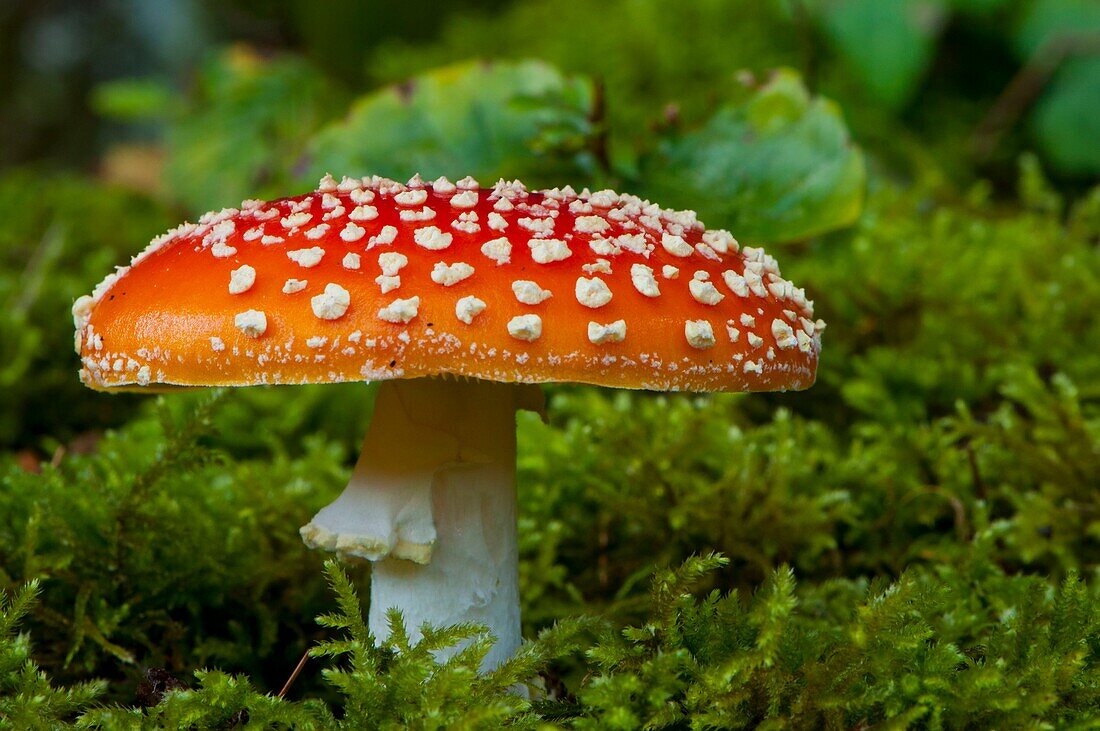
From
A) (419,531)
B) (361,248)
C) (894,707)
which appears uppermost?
(361,248)

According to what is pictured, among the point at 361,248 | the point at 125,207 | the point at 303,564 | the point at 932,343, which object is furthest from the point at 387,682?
the point at 125,207

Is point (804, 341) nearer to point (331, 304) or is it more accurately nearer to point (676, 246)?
point (676, 246)

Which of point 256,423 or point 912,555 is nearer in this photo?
point 912,555

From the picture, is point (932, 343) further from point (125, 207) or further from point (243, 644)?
point (125, 207)

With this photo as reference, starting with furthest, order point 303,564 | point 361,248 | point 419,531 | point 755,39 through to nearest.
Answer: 1. point 755,39
2. point 303,564
3. point 419,531
4. point 361,248

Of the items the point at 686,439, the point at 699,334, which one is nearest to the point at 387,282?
the point at 699,334

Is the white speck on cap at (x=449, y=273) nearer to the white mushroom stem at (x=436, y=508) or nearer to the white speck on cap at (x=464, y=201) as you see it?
the white speck on cap at (x=464, y=201)

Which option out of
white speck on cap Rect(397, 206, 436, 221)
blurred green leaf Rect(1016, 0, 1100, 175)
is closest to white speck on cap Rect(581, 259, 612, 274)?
white speck on cap Rect(397, 206, 436, 221)

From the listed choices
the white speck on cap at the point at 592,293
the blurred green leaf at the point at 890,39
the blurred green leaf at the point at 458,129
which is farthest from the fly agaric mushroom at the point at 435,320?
the blurred green leaf at the point at 890,39
